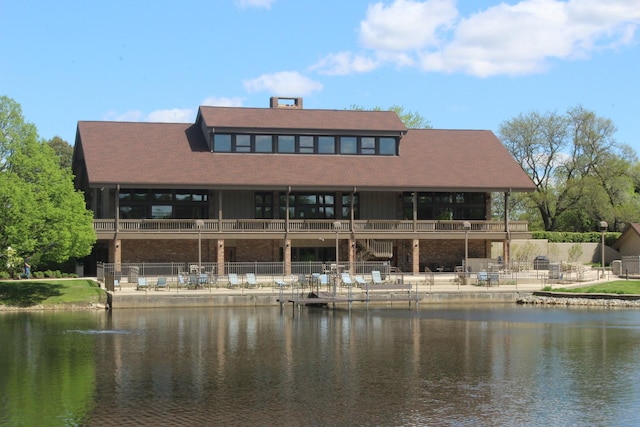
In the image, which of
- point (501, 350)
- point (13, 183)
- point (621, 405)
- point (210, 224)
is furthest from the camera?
point (210, 224)

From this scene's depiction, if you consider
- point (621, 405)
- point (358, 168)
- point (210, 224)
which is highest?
point (358, 168)

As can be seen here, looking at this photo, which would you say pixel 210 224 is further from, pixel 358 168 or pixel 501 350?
pixel 501 350

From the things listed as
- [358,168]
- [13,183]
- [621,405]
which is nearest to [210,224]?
[358,168]

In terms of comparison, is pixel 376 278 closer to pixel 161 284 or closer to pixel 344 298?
pixel 344 298

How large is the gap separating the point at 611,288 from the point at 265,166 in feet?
75.6

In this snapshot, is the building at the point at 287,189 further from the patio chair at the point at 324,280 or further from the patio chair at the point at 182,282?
the patio chair at the point at 182,282

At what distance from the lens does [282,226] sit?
2302 inches

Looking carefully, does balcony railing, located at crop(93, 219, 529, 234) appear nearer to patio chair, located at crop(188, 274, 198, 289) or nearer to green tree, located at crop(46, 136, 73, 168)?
patio chair, located at crop(188, 274, 198, 289)

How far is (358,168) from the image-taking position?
2393 inches

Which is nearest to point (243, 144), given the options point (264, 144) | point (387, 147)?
point (264, 144)

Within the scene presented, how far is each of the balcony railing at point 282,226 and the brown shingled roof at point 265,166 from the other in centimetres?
240

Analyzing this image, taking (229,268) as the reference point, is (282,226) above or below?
above

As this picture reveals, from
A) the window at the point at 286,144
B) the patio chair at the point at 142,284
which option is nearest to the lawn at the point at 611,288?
the window at the point at 286,144

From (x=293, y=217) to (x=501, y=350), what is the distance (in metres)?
30.2
